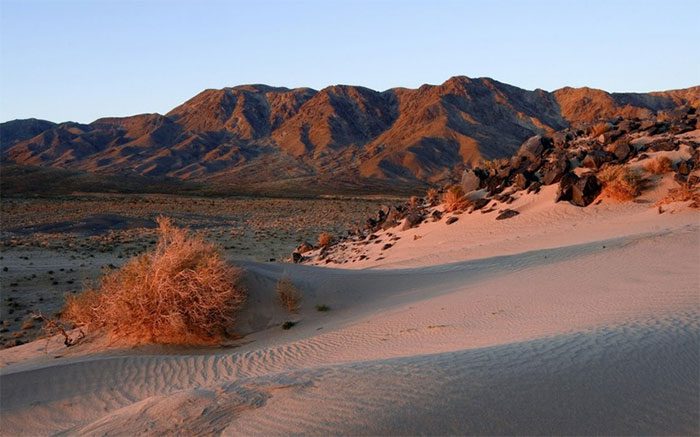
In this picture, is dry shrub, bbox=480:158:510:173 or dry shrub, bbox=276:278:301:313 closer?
dry shrub, bbox=276:278:301:313

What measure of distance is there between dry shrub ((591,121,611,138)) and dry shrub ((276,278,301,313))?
18626mm

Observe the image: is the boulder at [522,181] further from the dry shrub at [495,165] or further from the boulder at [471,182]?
the dry shrub at [495,165]

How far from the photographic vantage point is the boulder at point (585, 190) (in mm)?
20484

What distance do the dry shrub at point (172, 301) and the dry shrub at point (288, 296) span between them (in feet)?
3.18

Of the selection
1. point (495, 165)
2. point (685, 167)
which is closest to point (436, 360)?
point (685, 167)

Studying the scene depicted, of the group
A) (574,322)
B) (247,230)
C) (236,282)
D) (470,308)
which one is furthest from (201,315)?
(247,230)

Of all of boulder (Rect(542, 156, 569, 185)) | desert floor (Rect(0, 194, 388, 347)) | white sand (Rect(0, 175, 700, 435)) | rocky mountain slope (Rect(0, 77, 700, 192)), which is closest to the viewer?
white sand (Rect(0, 175, 700, 435))

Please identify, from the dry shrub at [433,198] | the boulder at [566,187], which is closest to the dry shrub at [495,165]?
the dry shrub at [433,198]

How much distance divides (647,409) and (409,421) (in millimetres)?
2086

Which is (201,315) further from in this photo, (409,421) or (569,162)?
(569,162)

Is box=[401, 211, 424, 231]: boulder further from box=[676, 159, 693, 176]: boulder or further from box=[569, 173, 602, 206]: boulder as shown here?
box=[676, 159, 693, 176]: boulder

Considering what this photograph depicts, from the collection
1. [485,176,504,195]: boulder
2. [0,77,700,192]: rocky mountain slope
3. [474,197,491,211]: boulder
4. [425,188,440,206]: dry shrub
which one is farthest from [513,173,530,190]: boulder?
[0,77,700,192]: rocky mountain slope

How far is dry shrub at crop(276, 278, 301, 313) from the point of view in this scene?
1238cm

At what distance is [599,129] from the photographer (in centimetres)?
2659
